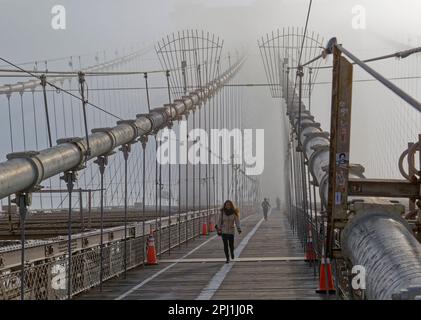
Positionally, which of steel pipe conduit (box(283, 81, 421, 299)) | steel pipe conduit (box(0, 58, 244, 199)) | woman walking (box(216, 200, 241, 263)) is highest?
steel pipe conduit (box(0, 58, 244, 199))

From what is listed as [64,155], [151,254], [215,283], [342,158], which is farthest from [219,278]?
[342,158]

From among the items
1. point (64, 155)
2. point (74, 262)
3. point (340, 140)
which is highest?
point (340, 140)

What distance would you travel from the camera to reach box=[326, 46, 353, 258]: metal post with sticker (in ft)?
23.8

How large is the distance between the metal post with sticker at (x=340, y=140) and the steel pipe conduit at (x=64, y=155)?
3441 millimetres

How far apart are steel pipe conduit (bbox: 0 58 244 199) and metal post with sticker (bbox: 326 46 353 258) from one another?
11.3ft

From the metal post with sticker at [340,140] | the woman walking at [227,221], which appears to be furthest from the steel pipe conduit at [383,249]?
the woman walking at [227,221]

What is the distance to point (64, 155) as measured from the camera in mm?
11508

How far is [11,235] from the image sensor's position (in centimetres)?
2081

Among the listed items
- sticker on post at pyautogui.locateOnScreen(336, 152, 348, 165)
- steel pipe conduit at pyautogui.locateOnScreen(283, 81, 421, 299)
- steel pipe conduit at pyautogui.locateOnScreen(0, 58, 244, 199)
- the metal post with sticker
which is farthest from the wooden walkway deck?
steel pipe conduit at pyautogui.locateOnScreen(283, 81, 421, 299)

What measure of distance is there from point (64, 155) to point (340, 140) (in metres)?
5.30

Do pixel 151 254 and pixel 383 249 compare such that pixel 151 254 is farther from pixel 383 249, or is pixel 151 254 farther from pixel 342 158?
pixel 383 249

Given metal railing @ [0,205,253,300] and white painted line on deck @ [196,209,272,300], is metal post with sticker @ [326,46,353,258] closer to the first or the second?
metal railing @ [0,205,253,300]

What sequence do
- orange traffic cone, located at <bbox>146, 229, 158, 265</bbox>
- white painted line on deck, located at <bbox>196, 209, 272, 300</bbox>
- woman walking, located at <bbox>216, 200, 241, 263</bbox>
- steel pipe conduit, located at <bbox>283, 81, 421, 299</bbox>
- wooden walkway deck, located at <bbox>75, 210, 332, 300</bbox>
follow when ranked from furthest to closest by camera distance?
1. orange traffic cone, located at <bbox>146, 229, 158, 265</bbox>
2. woman walking, located at <bbox>216, 200, 241, 263</bbox>
3. wooden walkway deck, located at <bbox>75, 210, 332, 300</bbox>
4. white painted line on deck, located at <bbox>196, 209, 272, 300</bbox>
5. steel pipe conduit, located at <bbox>283, 81, 421, 299</bbox>

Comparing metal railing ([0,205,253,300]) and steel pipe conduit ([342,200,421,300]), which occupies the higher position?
steel pipe conduit ([342,200,421,300])
